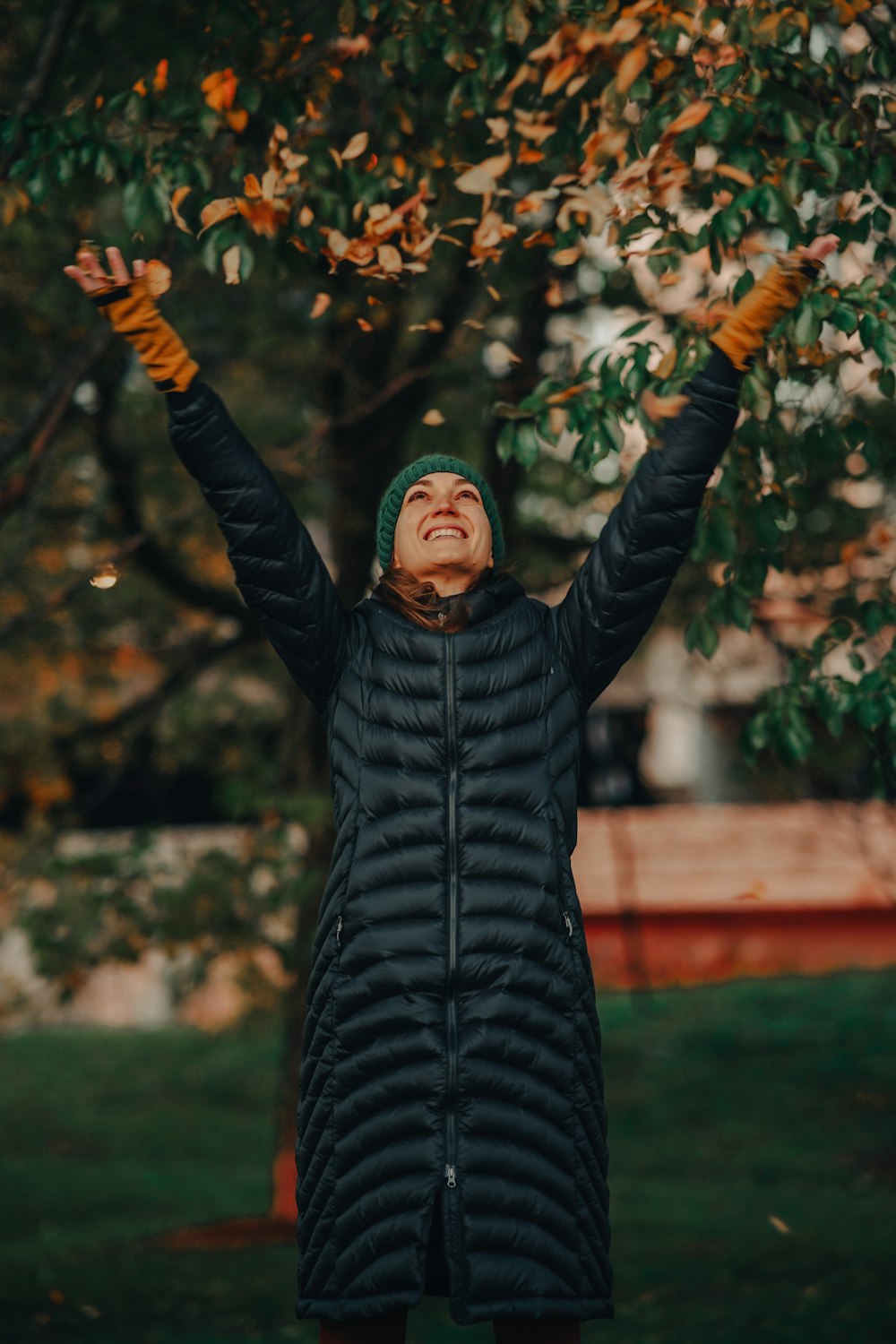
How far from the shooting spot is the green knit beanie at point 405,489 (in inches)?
147

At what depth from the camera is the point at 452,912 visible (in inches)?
126

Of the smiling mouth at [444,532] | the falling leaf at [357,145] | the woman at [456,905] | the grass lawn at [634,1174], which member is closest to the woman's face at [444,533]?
the smiling mouth at [444,532]

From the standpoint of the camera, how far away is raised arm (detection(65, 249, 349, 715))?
325cm

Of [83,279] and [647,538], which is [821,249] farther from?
[83,279]

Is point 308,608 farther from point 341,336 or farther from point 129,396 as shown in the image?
point 129,396

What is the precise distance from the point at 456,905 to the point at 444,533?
858 mm

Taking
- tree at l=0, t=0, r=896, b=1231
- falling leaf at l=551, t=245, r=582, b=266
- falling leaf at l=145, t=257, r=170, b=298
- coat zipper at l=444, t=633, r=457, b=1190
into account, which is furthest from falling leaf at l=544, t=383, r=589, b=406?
falling leaf at l=145, t=257, r=170, b=298

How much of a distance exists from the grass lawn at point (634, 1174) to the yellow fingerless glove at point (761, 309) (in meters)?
3.80

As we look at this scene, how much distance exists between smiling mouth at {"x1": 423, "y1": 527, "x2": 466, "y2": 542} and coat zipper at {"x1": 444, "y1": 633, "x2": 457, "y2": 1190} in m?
0.30

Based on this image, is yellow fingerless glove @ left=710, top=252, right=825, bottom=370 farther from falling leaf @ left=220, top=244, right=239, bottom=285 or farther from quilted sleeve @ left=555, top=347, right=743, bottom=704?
falling leaf @ left=220, top=244, right=239, bottom=285

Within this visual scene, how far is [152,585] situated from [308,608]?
22.1 feet

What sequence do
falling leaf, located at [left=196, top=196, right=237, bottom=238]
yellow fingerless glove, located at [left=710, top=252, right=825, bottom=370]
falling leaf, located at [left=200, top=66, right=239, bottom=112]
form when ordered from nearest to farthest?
yellow fingerless glove, located at [left=710, top=252, right=825, bottom=370] → falling leaf, located at [left=196, top=196, right=237, bottom=238] → falling leaf, located at [left=200, top=66, right=239, bottom=112]

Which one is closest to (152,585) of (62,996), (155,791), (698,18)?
(155,791)

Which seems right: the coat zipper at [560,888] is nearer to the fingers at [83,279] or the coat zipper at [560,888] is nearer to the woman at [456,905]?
the woman at [456,905]
